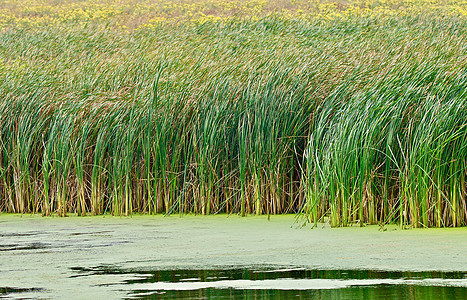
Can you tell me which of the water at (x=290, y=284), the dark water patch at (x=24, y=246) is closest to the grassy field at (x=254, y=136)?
the dark water patch at (x=24, y=246)

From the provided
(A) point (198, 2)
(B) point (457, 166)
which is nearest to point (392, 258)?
(B) point (457, 166)

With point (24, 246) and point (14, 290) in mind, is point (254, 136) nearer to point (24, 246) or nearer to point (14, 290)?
point (24, 246)

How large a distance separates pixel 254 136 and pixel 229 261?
3427mm

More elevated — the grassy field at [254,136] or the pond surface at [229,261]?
the grassy field at [254,136]

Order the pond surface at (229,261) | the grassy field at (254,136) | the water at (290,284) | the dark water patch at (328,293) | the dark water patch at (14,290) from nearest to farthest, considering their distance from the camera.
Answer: the dark water patch at (328,293), the water at (290,284), the pond surface at (229,261), the dark water patch at (14,290), the grassy field at (254,136)

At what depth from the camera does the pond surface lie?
4.36 metres

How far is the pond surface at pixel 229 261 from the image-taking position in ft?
14.3

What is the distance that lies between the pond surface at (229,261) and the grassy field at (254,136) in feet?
1.55

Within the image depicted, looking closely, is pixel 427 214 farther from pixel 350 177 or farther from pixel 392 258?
pixel 392 258

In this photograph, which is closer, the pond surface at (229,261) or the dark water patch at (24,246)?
the pond surface at (229,261)

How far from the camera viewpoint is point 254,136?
8875 mm

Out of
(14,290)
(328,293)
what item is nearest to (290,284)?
(328,293)

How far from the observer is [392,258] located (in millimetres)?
5434

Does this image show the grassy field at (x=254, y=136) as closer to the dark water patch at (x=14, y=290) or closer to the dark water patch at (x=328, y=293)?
the dark water patch at (x=328, y=293)
